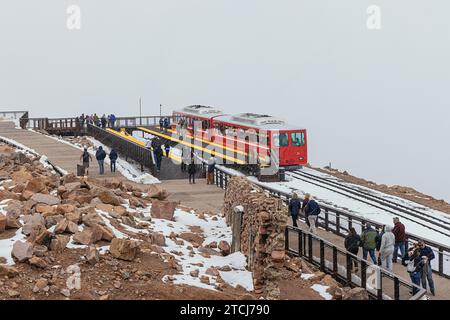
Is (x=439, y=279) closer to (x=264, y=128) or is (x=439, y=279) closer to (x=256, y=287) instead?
(x=256, y=287)

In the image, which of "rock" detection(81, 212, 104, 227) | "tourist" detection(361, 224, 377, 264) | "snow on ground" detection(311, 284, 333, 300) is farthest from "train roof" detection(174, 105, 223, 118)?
"snow on ground" detection(311, 284, 333, 300)

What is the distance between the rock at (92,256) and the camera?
48.7 feet

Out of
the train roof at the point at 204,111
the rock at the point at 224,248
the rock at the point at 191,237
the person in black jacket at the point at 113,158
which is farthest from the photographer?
A: the train roof at the point at 204,111

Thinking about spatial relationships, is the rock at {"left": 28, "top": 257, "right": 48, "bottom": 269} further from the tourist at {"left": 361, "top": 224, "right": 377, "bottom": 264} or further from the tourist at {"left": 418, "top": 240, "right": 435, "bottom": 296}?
the tourist at {"left": 418, "top": 240, "right": 435, "bottom": 296}

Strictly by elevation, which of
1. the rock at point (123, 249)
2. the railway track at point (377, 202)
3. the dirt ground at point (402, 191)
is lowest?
the dirt ground at point (402, 191)

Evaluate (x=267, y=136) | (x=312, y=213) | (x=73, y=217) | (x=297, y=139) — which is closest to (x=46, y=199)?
(x=73, y=217)

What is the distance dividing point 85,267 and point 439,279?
31.2ft

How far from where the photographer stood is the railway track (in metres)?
32.1

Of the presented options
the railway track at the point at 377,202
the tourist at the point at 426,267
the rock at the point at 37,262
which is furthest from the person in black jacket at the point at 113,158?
the rock at the point at 37,262

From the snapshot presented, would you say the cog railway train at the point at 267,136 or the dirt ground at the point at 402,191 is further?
the cog railway train at the point at 267,136

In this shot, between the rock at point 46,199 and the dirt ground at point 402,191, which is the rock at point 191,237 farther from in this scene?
the dirt ground at point 402,191

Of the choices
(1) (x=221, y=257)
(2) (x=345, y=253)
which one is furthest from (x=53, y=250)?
(2) (x=345, y=253)

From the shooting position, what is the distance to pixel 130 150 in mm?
41250

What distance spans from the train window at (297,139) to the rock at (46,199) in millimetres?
24651
